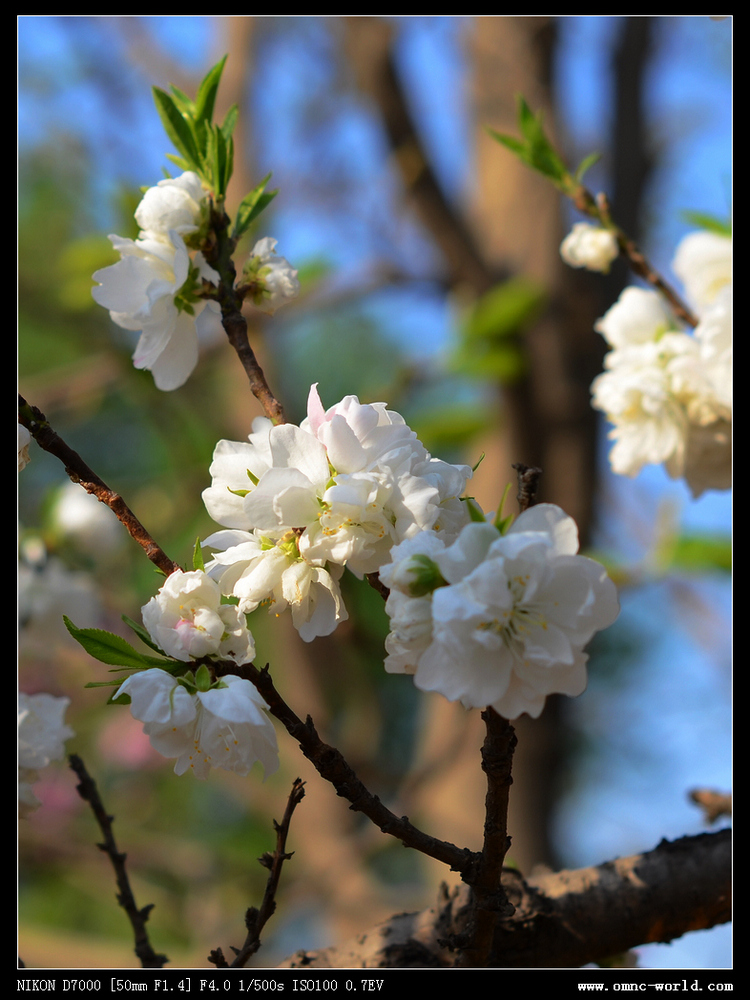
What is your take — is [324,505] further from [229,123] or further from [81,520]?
[81,520]

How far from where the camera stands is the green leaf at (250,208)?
0.54m

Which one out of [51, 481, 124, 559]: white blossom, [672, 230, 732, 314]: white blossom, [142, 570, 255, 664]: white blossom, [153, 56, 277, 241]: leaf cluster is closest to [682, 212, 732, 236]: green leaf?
[672, 230, 732, 314]: white blossom

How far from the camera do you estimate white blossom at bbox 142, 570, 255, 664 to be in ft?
1.33

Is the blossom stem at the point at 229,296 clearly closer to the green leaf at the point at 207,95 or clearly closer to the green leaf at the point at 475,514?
the green leaf at the point at 207,95

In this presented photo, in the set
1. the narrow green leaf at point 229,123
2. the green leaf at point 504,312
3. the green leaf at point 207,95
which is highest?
the green leaf at point 504,312

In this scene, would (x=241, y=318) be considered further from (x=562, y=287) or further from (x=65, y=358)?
(x=65, y=358)

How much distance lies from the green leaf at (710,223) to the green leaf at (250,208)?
488 mm

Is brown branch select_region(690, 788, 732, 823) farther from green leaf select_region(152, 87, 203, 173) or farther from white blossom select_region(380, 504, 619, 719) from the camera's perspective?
green leaf select_region(152, 87, 203, 173)

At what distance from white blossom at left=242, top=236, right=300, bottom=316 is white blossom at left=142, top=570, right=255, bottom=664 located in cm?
22

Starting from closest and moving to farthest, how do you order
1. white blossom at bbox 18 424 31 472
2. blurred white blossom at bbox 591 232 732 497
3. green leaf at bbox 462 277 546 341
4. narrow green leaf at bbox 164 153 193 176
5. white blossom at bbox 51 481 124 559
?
white blossom at bbox 18 424 31 472
narrow green leaf at bbox 164 153 193 176
blurred white blossom at bbox 591 232 732 497
white blossom at bbox 51 481 124 559
green leaf at bbox 462 277 546 341

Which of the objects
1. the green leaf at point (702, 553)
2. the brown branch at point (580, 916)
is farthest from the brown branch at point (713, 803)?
the green leaf at point (702, 553)

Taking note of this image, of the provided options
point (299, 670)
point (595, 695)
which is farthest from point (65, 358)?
point (595, 695)

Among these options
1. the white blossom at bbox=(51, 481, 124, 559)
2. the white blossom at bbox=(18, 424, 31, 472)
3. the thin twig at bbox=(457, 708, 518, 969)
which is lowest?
the thin twig at bbox=(457, 708, 518, 969)
